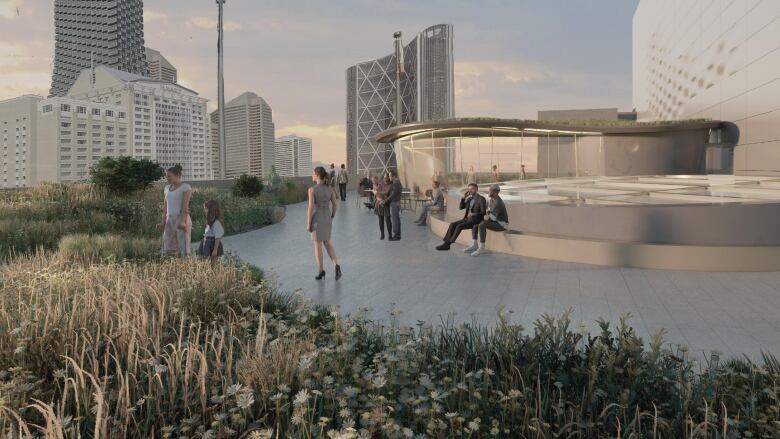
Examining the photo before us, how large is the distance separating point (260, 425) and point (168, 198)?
633 centimetres

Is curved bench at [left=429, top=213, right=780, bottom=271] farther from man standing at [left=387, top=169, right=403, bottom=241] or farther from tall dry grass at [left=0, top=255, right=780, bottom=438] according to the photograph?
tall dry grass at [left=0, top=255, right=780, bottom=438]

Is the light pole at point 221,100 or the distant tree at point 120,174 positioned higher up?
the light pole at point 221,100

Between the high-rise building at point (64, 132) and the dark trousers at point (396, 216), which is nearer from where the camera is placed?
the dark trousers at point (396, 216)

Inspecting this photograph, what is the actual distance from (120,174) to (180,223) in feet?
37.1

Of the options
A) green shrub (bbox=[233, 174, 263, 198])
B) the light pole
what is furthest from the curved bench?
the light pole

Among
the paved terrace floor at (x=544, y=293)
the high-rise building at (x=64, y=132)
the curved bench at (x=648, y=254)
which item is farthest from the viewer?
the high-rise building at (x=64, y=132)

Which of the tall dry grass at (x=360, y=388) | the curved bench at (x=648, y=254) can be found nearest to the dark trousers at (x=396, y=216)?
the curved bench at (x=648, y=254)

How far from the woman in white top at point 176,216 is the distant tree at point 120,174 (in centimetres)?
1086

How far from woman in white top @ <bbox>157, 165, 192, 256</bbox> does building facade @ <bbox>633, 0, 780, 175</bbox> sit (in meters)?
21.4

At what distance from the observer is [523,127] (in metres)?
26.0

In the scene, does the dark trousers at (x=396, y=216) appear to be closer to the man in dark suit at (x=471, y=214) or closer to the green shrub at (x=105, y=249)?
the man in dark suit at (x=471, y=214)

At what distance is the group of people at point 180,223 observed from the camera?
8539mm

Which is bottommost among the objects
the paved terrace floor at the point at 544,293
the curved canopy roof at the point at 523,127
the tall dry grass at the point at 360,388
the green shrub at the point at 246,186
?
the paved terrace floor at the point at 544,293

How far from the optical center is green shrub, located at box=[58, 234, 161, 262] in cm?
846
